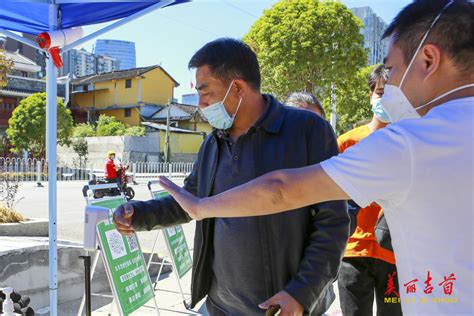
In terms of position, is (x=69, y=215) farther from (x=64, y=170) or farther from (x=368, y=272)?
(x=64, y=170)

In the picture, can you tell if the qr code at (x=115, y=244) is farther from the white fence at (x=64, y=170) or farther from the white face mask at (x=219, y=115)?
the white fence at (x=64, y=170)

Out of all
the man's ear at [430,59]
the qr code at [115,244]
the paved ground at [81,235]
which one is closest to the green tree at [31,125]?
the paved ground at [81,235]

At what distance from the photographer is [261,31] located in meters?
12.7

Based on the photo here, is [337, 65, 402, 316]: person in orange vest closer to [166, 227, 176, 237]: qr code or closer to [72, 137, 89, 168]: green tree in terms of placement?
[166, 227, 176, 237]: qr code

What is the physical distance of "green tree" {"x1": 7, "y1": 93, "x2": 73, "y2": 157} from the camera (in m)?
25.4

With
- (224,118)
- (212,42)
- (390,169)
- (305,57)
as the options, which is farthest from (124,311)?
(305,57)

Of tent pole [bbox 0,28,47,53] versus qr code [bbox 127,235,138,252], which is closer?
tent pole [bbox 0,28,47,53]

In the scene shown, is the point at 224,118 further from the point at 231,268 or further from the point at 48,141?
the point at 48,141

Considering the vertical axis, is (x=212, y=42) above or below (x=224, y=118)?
above

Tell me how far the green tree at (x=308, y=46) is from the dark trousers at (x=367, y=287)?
10.2m

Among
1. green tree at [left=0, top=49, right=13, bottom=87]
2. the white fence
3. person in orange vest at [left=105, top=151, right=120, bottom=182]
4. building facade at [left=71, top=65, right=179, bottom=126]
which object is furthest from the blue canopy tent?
building facade at [left=71, top=65, right=179, bottom=126]

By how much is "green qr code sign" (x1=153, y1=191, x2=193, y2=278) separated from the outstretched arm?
2.80m

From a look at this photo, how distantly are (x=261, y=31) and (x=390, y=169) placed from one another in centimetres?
1236

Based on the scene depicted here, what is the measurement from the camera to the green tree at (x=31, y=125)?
25395 millimetres
